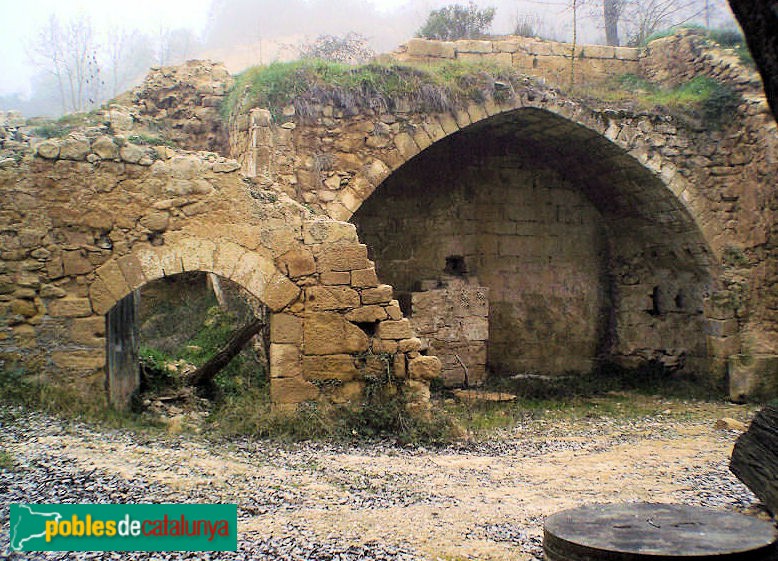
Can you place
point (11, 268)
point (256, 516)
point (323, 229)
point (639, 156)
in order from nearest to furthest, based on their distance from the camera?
point (256, 516)
point (11, 268)
point (323, 229)
point (639, 156)

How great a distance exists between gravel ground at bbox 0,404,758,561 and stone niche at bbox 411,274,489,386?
2.72 metres

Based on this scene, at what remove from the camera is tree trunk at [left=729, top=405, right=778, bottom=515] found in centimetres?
235

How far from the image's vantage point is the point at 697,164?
8828 millimetres

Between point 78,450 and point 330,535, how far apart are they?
192 cm

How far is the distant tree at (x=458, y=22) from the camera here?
42.5 feet

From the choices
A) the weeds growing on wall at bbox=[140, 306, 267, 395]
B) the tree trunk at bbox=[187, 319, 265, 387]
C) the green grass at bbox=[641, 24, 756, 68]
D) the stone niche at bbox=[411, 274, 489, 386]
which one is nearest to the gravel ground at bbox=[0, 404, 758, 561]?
the tree trunk at bbox=[187, 319, 265, 387]

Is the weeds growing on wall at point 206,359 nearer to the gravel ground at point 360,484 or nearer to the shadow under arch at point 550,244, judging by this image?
the gravel ground at point 360,484

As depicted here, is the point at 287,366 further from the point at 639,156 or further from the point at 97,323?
the point at 639,156

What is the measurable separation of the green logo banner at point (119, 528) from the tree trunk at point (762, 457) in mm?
2096

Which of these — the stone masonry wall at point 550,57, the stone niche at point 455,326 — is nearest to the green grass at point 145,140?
the stone niche at point 455,326

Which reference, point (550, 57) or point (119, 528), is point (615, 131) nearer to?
point (550, 57)

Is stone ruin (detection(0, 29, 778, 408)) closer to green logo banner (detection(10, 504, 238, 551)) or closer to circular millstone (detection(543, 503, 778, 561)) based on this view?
green logo banner (detection(10, 504, 238, 551))

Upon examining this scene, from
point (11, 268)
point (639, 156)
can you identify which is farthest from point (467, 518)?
point (639, 156)

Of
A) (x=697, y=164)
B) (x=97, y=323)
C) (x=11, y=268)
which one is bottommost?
(x=97, y=323)
